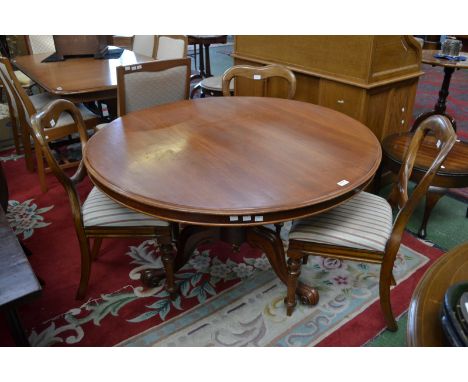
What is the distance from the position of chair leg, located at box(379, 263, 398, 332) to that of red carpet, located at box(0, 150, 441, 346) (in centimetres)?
6

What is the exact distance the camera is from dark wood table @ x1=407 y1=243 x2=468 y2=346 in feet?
2.37

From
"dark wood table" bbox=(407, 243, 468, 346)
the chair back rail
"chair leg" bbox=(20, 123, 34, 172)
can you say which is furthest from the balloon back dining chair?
"dark wood table" bbox=(407, 243, 468, 346)

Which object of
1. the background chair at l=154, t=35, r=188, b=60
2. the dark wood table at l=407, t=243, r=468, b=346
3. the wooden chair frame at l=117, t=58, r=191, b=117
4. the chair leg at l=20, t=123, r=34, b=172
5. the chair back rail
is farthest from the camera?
the background chair at l=154, t=35, r=188, b=60

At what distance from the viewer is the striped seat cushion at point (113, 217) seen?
1.51 m

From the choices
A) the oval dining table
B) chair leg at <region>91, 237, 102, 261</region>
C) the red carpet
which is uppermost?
the oval dining table

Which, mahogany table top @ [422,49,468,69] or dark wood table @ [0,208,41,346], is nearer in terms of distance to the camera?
dark wood table @ [0,208,41,346]

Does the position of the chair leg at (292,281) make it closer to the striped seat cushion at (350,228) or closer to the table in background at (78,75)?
the striped seat cushion at (350,228)

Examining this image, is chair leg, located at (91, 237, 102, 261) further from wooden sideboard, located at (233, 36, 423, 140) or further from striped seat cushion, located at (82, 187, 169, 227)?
wooden sideboard, located at (233, 36, 423, 140)

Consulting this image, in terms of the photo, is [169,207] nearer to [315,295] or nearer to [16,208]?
[315,295]

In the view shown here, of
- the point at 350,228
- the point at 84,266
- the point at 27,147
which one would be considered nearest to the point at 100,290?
the point at 84,266

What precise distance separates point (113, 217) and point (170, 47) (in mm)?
2195

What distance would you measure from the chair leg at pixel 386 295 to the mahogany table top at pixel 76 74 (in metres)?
1.94

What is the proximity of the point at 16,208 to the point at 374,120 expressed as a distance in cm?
230

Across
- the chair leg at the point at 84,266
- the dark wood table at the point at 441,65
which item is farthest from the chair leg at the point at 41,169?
the dark wood table at the point at 441,65
